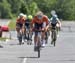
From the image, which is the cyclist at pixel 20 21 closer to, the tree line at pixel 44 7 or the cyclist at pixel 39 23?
the cyclist at pixel 39 23

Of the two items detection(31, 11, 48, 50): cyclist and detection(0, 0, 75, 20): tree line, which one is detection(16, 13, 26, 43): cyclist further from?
detection(0, 0, 75, 20): tree line

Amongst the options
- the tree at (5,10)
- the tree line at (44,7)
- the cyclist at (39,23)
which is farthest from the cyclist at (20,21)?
the tree line at (44,7)

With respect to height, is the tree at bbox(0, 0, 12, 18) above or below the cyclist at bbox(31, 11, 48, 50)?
above

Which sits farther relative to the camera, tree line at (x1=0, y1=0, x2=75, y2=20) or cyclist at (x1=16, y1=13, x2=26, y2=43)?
tree line at (x1=0, y1=0, x2=75, y2=20)

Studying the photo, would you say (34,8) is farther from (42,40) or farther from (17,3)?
(42,40)

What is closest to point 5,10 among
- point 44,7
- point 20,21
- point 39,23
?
point 44,7

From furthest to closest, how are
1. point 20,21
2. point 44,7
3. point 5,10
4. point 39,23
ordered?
point 44,7, point 5,10, point 20,21, point 39,23

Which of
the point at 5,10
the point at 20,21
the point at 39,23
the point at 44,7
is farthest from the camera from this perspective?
the point at 44,7

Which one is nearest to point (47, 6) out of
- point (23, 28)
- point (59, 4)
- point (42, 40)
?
point (59, 4)

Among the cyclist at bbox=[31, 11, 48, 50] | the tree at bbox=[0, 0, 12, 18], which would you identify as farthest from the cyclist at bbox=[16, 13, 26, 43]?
the tree at bbox=[0, 0, 12, 18]

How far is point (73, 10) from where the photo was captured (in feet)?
392

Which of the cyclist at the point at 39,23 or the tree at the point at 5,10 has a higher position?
the tree at the point at 5,10

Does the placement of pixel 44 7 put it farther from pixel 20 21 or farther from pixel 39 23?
pixel 39 23

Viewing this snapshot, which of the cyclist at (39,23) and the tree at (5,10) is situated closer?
the cyclist at (39,23)
